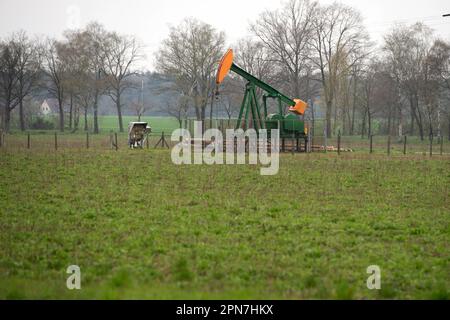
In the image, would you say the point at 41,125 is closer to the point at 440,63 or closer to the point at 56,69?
the point at 56,69

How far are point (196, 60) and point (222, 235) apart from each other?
51947 millimetres

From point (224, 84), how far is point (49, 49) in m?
21.6

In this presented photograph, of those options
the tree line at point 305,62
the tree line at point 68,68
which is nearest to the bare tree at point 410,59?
the tree line at point 305,62

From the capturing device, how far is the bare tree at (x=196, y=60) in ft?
202

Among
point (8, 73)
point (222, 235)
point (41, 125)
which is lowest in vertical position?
point (222, 235)

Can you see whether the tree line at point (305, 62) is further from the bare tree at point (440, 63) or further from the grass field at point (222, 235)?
the grass field at point (222, 235)

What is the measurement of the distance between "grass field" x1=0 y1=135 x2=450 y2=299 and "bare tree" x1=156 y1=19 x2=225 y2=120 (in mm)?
42507

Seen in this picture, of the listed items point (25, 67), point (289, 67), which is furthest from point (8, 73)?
point (289, 67)

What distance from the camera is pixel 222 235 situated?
1080cm

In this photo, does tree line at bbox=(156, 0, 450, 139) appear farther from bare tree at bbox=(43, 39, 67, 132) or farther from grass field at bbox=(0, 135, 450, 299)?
grass field at bbox=(0, 135, 450, 299)

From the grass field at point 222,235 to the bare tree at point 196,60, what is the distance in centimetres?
4251

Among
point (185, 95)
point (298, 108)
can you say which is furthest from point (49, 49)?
point (298, 108)

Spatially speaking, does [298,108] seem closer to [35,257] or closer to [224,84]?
[35,257]

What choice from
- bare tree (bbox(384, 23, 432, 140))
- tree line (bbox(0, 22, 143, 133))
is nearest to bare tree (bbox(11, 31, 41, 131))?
tree line (bbox(0, 22, 143, 133))
